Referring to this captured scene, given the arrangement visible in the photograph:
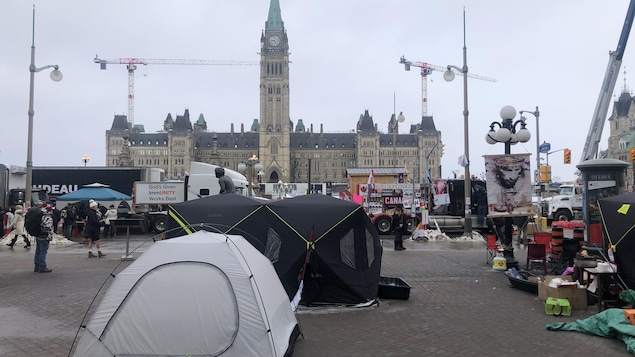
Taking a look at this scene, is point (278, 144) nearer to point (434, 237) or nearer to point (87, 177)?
point (87, 177)

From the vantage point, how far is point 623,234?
29.3ft

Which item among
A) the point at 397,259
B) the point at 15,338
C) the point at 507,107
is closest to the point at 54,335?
the point at 15,338

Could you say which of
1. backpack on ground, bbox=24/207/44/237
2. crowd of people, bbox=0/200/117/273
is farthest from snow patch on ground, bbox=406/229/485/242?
backpack on ground, bbox=24/207/44/237

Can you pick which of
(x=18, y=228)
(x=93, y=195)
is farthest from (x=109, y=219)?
(x=18, y=228)

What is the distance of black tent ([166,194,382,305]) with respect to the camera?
924 centimetres

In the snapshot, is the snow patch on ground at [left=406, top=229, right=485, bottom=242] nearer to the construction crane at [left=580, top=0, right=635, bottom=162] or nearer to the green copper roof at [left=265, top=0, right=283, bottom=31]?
the construction crane at [left=580, top=0, right=635, bottom=162]

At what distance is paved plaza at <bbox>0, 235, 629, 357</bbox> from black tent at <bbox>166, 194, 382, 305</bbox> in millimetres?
435

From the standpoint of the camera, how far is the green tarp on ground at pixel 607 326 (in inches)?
265

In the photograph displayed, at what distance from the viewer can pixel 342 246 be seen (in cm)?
941

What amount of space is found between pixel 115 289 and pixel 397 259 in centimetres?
1113

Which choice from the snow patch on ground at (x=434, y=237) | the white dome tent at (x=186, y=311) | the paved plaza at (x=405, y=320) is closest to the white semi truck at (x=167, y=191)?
the snow patch on ground at (x=434, y=237)

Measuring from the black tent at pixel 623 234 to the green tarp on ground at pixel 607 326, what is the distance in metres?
1.81

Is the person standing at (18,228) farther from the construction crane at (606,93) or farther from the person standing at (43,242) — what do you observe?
the construction crane at (606,93)

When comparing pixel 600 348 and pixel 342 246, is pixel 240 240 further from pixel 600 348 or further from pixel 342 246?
pixel 600 348
